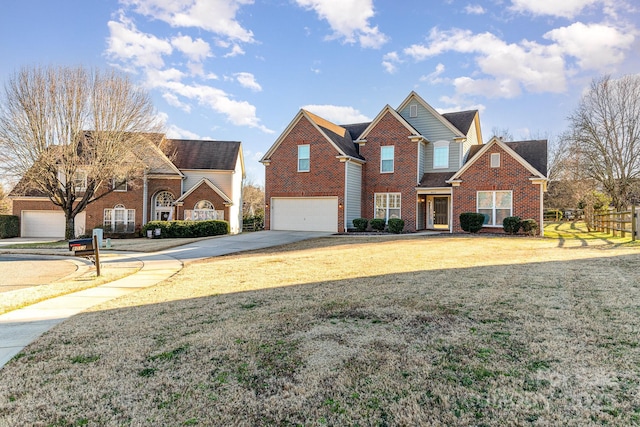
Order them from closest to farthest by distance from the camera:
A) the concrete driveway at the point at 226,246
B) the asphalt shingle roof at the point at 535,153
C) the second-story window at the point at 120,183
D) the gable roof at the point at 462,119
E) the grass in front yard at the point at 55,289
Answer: the grass in front yard at the point at 55,289, the concrete driveway at the point at 226,246, the asphalt shingle roof at the point at 535,153, the gable roof at the point at 462,119, the second-story window at the point at 120,183

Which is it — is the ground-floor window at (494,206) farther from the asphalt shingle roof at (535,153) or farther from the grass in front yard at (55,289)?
the grass in front yard at (55,289)

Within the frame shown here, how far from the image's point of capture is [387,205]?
24.2m

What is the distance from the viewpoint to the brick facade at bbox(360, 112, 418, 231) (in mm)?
23406

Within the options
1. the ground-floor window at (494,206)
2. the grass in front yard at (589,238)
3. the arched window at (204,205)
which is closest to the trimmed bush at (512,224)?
the ground-floor window at (494,206)

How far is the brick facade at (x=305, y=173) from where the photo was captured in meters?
23.3

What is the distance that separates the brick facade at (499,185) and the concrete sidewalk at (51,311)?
1712 centimetres

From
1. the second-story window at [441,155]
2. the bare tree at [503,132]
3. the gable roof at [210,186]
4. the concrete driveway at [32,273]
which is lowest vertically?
the concrete driveway at [32,273]

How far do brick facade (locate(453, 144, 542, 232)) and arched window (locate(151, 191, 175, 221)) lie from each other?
72.0 ft

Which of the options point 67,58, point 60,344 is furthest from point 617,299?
point 67,58

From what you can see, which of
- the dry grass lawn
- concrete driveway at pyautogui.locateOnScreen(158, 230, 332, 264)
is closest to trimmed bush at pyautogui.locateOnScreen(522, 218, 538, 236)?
concrete driveway at pyautogui.locateOnScreen(158, 230, 332, 264)

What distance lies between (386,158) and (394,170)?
102 cm

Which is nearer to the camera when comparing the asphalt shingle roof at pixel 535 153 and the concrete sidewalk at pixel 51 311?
the concrete sidewalk at pixel 51 311

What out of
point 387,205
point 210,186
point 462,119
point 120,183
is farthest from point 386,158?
point 120,183

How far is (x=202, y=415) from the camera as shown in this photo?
2.71m
